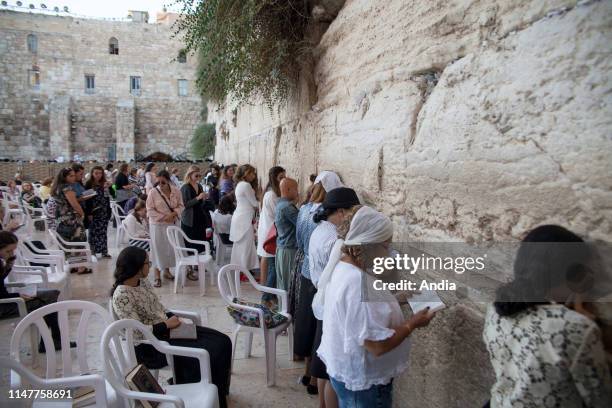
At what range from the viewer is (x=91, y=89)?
28875 millimetres

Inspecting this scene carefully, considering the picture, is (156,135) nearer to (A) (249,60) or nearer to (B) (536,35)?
(A) (249,60)

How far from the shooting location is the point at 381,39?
11.1ft

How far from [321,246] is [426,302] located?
86cm

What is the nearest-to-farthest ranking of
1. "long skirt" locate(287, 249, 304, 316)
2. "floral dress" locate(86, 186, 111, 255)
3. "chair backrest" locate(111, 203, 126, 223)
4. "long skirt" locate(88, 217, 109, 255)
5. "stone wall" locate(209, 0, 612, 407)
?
"stone wall" locate(209, 0, 612, 407)
"long skirt" locate(287, 249, 304, 316)
"floral dress" locate(86, 186, 111, 255)
"long skirt" locate(88, 217, 109, 255)
"chair backrest" locate(111, 203, 126, 223)

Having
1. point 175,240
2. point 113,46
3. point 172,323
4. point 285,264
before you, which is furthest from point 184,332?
point 113,46

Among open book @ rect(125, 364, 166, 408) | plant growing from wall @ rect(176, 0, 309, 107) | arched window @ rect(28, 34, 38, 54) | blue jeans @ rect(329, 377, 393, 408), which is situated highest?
arched window @ rect(28, 34, 38, 54)

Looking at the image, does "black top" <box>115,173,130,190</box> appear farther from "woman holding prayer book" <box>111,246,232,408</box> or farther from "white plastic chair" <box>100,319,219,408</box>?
"white plastic chair" <box>100,319,219,408</box>

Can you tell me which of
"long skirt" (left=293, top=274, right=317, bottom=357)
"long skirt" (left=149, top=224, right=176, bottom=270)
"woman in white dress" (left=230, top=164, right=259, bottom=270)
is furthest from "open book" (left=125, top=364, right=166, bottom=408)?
"long skirt" (left=149, top=224, right=176, bottom=270)

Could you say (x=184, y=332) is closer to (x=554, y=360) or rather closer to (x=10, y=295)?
(x=10, y=295)

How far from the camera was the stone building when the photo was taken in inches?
1097

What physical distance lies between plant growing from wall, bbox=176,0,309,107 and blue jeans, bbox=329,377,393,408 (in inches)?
150

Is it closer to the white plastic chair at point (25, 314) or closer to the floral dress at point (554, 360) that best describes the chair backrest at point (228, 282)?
the white plastic chair at point (25, 314)

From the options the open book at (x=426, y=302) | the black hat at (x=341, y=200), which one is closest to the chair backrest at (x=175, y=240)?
the black hat at (x=341, y=200)

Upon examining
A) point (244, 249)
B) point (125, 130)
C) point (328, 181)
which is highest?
point (125, 130)
